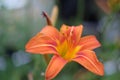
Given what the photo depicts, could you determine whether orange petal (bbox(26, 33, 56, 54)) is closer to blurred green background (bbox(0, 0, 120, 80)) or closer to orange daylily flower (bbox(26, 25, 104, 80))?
orange daylily flower (bbox(26, 25, 104, 80))

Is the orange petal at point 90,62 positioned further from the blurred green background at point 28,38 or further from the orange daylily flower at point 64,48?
the blurred green background at point 28,38

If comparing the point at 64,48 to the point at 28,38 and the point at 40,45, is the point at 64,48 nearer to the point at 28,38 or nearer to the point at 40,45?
the point at 40,45

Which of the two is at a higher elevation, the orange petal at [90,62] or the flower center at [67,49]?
the orange petal at [90,62]

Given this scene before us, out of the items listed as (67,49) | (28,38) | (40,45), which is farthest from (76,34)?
(28,38)

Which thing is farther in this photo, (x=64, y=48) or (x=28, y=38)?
(x=28, y=38)

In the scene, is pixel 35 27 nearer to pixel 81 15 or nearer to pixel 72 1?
pixel 81 15

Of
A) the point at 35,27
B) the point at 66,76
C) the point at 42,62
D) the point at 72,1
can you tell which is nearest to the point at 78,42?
the point at 42,62

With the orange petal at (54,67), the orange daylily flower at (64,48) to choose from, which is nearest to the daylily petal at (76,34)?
the orange daylily flower at (64,48)

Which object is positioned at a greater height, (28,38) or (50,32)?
(50,32)

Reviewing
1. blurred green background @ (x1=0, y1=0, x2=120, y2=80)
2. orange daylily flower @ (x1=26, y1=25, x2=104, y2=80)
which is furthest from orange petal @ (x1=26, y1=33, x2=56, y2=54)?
blurred green background @ (x1=0, y1=0, x2=120, y2=80)

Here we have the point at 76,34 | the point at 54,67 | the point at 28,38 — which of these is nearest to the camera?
the point at 54,67
